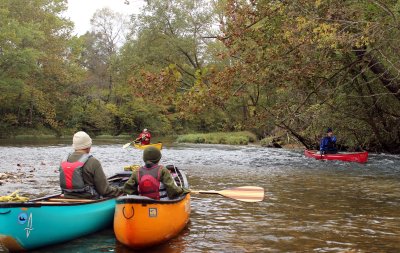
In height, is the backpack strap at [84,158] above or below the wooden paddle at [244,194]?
above

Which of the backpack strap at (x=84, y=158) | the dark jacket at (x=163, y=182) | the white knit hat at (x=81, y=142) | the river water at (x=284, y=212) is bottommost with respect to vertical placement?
the river water at (x=284, y=212)

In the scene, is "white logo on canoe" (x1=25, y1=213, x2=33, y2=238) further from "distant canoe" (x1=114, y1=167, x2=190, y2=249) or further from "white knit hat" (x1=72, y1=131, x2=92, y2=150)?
"white knit hat" (x1=72, y1=131, x2=92, y2=150)

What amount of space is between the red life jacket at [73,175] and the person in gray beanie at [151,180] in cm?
71

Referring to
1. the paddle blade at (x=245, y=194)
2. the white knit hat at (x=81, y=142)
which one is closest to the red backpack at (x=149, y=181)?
the white knit hat at (x=81, y=142)

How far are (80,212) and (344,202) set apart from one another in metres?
6.21

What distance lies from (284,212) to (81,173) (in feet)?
14.0

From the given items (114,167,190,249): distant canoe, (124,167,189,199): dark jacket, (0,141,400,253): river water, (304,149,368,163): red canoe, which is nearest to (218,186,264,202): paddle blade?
(0,141,400,253): river water

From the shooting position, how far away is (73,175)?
6.66 m

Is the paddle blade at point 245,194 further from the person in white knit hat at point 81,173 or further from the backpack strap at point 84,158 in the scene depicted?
the backpack strap at point 84,158

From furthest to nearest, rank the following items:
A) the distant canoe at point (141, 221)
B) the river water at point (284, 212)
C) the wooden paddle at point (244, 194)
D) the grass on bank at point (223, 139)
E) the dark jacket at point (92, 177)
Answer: the grass on bank at point (223, 139)
the wooden paddle at point (244, 194)
the dark jacket at point (92, 177)
the river water at point (284, 212)
the distant canoe at point (141, 221)

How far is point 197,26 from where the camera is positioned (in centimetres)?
4050

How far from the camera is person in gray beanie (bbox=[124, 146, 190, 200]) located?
689cm

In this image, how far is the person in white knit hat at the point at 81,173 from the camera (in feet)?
21.8

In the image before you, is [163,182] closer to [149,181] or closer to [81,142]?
[149,181]
